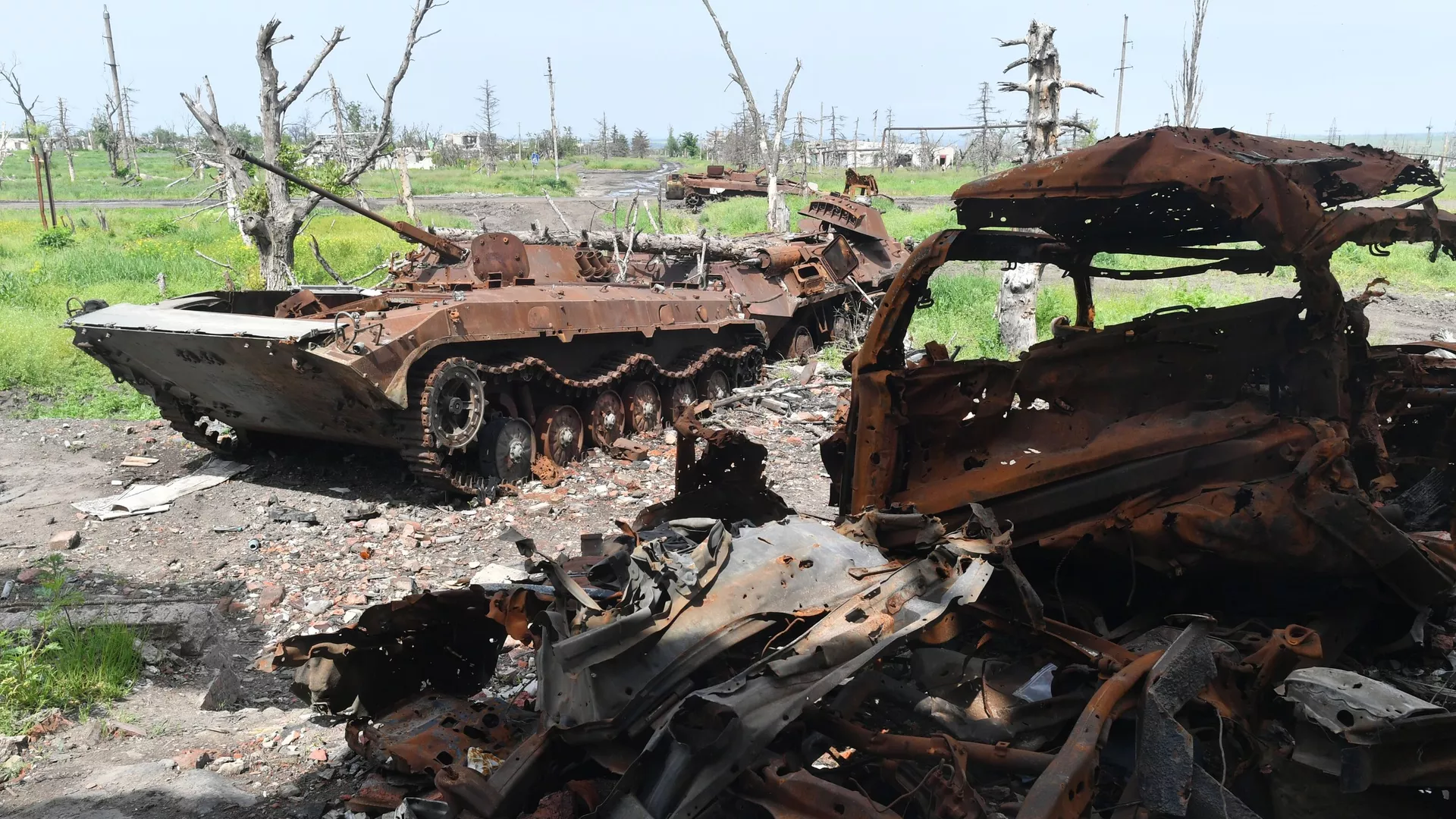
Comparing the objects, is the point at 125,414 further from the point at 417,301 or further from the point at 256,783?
the point at 256,783

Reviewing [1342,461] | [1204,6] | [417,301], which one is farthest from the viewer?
[1204,6]

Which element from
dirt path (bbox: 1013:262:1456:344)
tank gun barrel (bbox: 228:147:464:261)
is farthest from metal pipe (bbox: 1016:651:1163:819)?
dirt path (bbox: 1013:262:1456:344)

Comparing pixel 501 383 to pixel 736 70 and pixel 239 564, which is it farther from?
pixel 736 70

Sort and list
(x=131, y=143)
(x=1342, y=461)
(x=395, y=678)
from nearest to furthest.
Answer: (x=1342, y=461)
(x=395, y=678)
(x=131, y=143)

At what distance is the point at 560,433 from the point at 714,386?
3.21 m

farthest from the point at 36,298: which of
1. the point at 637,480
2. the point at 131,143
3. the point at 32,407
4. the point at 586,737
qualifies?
the point at 131,143

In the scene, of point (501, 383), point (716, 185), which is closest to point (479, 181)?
point (716, 185)

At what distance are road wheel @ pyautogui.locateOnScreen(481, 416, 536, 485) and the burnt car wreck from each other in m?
4.52

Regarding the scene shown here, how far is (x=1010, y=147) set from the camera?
188ft

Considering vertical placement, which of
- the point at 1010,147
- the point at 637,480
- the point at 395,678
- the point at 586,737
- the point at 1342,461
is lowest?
the point at 637,480

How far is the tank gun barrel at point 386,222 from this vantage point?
9.66 meters

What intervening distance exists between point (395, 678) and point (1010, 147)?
58.1 m

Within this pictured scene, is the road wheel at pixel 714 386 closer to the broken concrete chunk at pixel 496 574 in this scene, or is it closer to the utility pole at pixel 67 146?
the broken concrete chunk at pixel 496 574

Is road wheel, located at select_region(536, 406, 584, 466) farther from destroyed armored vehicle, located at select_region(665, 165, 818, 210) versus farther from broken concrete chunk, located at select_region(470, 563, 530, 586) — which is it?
destroyed armored vehicle, located at select_region(665, 165, 818, 210)
